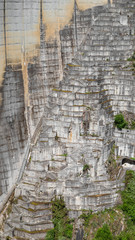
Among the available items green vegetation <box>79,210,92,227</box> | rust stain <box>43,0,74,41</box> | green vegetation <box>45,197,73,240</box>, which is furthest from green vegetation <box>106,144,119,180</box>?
rust stain <box>43,0,74,41</box>

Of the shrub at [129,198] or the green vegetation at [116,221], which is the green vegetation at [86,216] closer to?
the green vegetation at [116,221]

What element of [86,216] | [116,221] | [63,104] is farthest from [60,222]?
[63,104]

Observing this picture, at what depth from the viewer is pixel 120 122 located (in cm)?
2628

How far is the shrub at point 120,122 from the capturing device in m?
26.2

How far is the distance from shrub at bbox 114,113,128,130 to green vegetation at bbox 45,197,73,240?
7.85 meters

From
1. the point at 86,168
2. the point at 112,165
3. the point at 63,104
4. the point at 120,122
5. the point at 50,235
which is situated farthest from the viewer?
the point at 120,122

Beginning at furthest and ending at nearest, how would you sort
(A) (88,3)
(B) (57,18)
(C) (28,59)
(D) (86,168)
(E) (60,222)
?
(A) (88,3)
(B) (57,18)
(C) (28,59)
(D) (86,168)
(E) (60,222)

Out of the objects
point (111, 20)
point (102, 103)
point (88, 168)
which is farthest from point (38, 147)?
point (111, 20)

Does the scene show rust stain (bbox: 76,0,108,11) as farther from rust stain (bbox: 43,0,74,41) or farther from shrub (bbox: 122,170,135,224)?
shrub (bbox: 122,170,135,224)

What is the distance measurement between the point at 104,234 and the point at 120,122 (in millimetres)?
9285

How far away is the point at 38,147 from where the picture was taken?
25156mm

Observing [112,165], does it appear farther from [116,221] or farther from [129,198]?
[116,221]

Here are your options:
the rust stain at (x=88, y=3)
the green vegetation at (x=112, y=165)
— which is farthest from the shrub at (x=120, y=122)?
the rust stain at (x=88, y=3)

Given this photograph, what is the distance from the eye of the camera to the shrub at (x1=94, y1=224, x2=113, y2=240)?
878 inches
